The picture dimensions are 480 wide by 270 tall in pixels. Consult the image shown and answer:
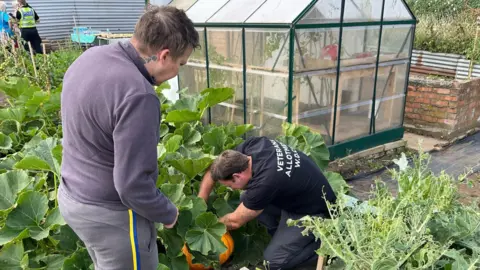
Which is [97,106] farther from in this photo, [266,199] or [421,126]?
[421,126]

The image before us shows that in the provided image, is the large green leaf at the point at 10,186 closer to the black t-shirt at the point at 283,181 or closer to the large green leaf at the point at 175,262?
the large green leaf at the point at 175,262

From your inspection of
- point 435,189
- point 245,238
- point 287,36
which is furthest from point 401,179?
point 287,36

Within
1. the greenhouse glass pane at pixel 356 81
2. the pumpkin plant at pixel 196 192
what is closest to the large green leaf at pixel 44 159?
the pumpkin plant at pixel 196 192

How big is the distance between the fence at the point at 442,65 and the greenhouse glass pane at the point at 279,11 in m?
5.30

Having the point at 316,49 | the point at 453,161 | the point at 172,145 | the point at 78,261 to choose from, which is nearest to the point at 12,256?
the point at 78,261

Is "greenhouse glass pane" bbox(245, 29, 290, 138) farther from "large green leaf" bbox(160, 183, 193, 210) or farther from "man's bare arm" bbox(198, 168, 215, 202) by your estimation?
"large green leaf" bbox(160, 183, 193, 210)

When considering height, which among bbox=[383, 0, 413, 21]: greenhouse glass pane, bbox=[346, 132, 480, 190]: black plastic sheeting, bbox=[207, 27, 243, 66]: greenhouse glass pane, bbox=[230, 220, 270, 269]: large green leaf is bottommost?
bbox=[346, 132, 480, 190]: black plastic sheeting

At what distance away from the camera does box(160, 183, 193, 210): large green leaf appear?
2482 mm

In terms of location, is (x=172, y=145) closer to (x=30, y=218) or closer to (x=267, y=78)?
(x=30, y=218)

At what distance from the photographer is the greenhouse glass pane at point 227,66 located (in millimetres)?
4715

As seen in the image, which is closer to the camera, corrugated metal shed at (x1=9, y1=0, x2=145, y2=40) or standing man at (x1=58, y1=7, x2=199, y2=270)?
standing man at (x1=58, y1=7, x2=199, y2=270)

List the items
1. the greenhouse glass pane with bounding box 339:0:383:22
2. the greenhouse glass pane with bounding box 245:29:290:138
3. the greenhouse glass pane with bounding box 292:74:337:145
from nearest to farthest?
the greenhouse glass pane with bounding box 245:29:290:138, the greenhouse glass pane with bounding box 292:74:337:145, the greenhouse glass pane with bounding box 339:0:383:22

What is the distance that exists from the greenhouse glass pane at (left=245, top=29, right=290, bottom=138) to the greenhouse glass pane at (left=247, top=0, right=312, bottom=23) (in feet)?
0.39

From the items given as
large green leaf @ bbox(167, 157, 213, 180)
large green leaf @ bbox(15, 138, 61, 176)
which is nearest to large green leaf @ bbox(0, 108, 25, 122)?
large green leaf @ bbox(15, 138, 61, 176)
